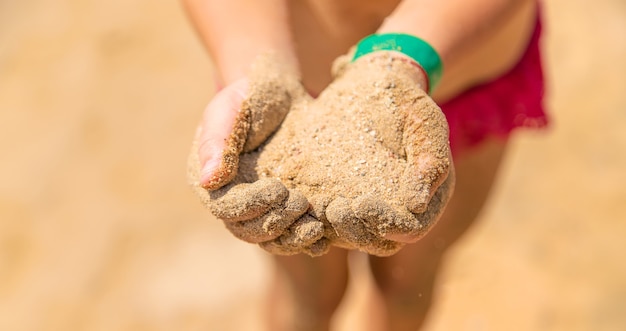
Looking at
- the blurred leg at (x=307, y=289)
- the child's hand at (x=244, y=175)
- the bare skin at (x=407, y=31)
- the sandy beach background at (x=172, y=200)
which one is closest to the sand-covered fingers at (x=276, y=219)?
the child's hand at (x=244, y=175)

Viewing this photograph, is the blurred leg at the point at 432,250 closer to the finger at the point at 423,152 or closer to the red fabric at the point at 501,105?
the red fabric at the point at 501,105

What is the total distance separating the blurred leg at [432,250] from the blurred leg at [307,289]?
0.28 feet

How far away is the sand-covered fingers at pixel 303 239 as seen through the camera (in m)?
0.68

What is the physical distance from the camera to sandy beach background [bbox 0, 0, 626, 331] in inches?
65.6

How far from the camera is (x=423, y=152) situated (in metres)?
0.68

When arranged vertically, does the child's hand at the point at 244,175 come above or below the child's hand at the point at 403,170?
above

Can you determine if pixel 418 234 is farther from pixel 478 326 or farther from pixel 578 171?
pixel 578 171

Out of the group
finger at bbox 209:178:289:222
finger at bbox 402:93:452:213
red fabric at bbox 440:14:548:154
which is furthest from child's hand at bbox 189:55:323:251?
red fabric at bbox 440:14:548:154

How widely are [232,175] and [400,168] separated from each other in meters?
0.18

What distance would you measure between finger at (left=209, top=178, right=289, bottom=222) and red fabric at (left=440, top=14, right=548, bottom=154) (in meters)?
0.50

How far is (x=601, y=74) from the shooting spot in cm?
207

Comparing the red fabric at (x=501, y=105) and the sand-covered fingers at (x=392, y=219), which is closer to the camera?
the sand-covered fingers at (x=392, y=219)

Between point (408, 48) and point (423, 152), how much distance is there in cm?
19

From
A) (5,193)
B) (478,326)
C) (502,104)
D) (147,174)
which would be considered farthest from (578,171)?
(5,193)
